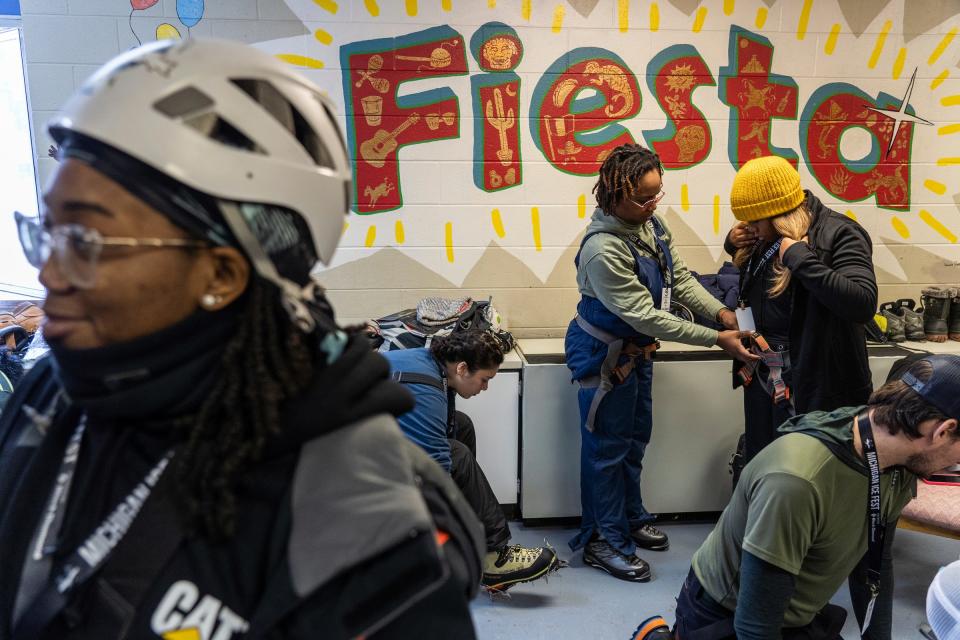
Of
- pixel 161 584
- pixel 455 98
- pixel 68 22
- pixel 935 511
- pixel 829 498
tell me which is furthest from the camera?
pixel 455 98

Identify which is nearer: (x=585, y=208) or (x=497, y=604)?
(x=497, y=604)

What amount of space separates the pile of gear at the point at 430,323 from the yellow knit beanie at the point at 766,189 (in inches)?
42.4

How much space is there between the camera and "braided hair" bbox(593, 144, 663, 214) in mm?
2406

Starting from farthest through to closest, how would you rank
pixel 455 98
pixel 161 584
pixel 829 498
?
pixel 455 98, pixel 829 498, pixel 161 584

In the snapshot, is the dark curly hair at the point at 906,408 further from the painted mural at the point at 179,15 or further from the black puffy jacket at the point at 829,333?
the painted mural at the point at 179,15

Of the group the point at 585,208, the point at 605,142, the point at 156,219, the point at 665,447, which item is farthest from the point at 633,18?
the point at 156,219

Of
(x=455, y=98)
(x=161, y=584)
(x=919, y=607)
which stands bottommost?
(x=919, y=607)

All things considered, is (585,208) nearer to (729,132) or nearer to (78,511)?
(729,132)

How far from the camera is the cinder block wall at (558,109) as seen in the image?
3059mm

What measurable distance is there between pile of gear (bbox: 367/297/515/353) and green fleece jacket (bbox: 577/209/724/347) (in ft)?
1.69

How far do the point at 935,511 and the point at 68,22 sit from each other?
13.1 feet

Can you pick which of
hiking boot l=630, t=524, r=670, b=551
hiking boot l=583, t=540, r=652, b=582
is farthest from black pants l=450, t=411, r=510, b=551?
hiking boot l=630, t=524, r=670, b=551

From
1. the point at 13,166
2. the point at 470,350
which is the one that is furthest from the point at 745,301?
the point at 13,166

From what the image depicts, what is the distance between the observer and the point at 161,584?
1.82 feet
